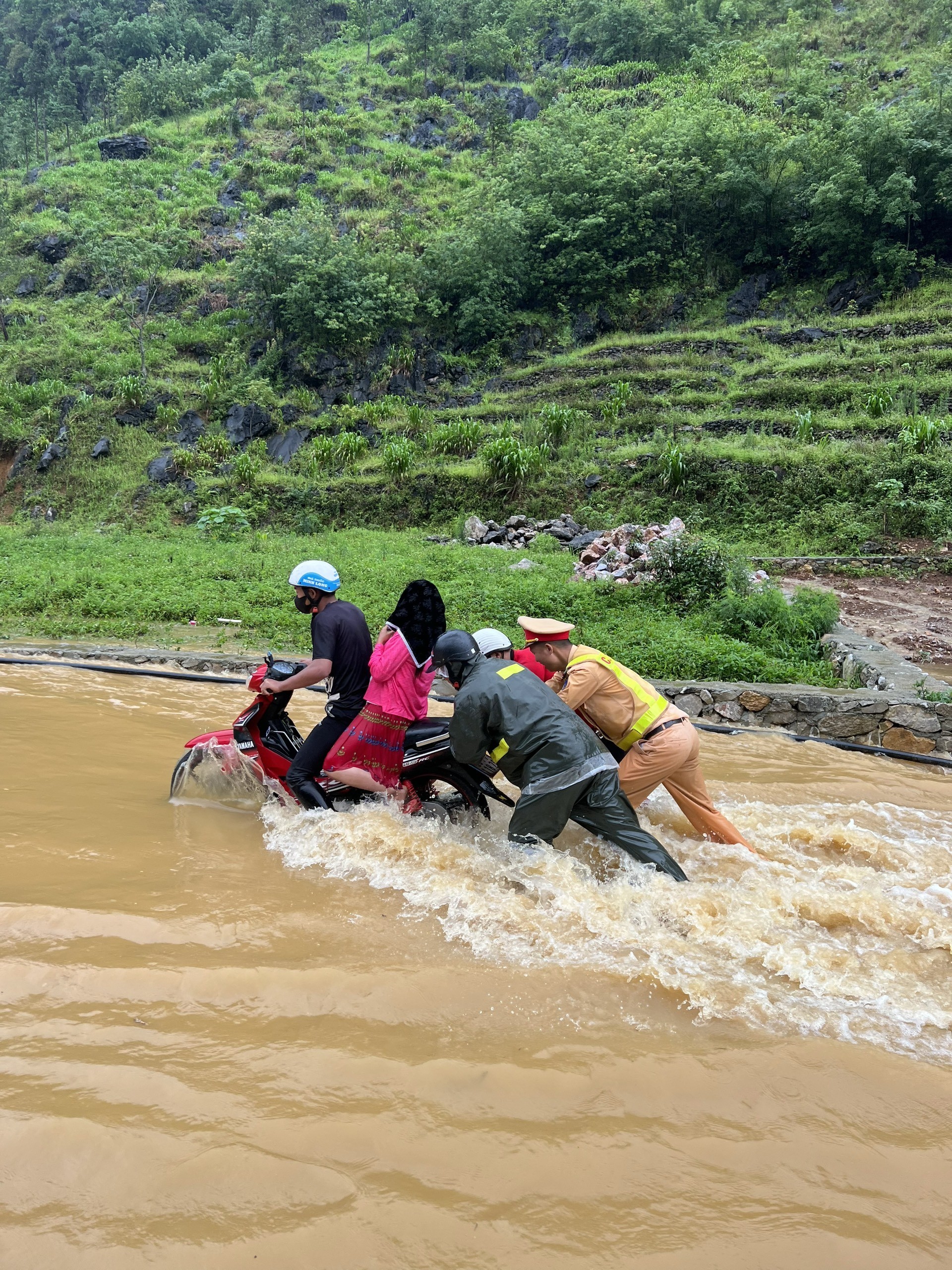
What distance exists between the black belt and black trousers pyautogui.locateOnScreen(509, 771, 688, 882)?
62cm

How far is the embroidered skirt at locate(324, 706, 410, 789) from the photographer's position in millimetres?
4594

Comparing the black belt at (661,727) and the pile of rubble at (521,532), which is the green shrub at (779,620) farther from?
the pile of rubble at (521,532)

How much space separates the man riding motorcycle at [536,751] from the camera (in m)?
4.07

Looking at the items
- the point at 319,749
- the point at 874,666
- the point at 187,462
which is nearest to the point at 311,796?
the point at 319,749

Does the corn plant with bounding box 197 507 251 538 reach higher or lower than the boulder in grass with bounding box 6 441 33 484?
lower

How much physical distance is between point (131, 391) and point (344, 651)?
25.2 meters

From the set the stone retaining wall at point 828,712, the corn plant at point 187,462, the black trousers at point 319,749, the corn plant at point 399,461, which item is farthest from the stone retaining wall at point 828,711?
the corn plant at point 187,462

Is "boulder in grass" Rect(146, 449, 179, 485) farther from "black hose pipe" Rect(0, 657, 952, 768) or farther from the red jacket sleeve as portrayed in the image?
the red jacket sleeve

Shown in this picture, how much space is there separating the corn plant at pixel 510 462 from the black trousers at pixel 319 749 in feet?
48.2

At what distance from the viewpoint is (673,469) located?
17.5 metres

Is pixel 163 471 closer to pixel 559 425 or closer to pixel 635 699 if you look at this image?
pixel 559 425

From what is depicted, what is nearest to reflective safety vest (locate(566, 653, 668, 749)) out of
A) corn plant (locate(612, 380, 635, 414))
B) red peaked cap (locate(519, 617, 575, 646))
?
red peaked cap (locate(519, 617, 575, 646))

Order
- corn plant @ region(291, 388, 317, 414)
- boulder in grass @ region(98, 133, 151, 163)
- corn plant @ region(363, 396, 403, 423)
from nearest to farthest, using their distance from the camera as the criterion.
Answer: corn plant @ region(363, 396, 403, 423) < corn plant @ region(291, 388, 317, 414) < boulder in grass @ region(98, 133, 151, 163)

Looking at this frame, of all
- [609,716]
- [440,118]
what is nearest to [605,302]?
[440,118]
